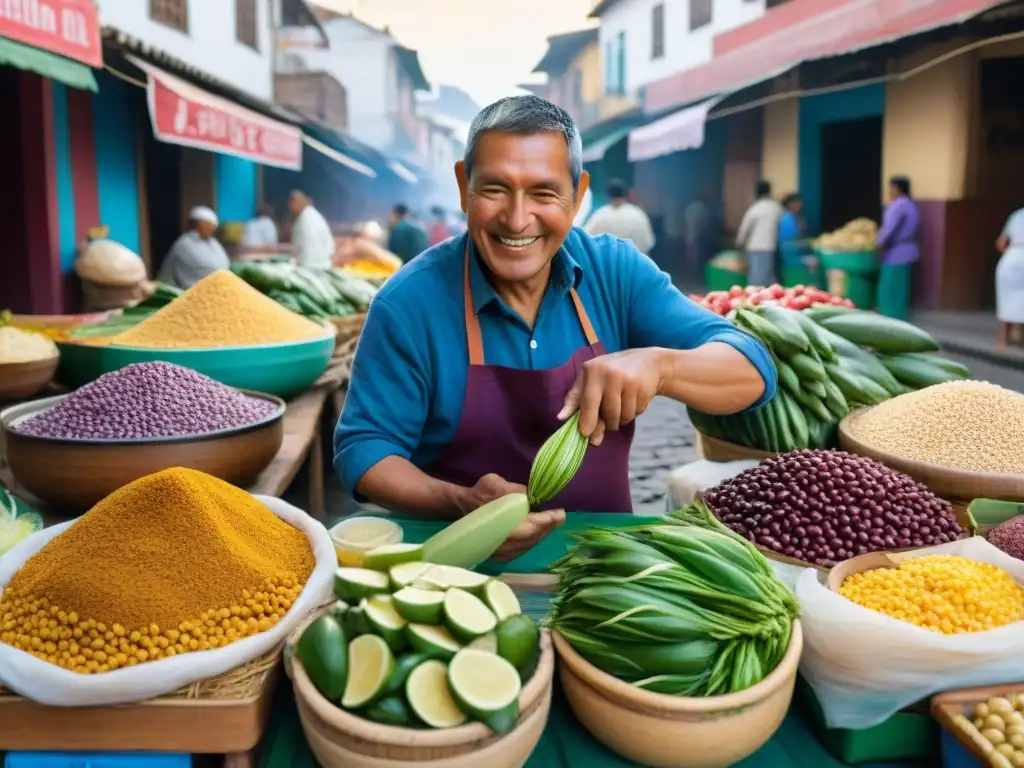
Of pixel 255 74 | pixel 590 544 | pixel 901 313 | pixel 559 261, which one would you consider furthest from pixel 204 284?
pixel 255 74

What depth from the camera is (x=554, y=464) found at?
1506mm

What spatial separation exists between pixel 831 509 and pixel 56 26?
5.86 meters

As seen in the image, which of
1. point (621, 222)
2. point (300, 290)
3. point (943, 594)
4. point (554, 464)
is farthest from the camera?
point (621, 222)

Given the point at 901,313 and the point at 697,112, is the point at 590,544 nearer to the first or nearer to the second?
the point at 901,313

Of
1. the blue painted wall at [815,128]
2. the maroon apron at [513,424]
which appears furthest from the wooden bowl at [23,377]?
the blue painted wall at [815,128]

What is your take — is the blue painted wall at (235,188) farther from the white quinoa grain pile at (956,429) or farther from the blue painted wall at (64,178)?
the white quinoa grain pile at (956,429)

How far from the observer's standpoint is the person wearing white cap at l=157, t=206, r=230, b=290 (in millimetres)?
7961

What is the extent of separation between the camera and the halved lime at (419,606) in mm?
1109

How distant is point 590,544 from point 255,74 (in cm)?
1682

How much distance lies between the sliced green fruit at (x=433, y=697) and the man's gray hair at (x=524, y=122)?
109cm

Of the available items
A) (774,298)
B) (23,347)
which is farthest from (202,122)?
(774,298)

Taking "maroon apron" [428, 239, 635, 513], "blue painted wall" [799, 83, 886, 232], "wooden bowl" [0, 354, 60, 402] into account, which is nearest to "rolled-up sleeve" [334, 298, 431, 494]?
"maroon apron" [428, 239, 635, 513]

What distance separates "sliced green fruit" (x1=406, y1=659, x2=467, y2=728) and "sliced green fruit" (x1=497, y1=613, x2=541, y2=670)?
82mm

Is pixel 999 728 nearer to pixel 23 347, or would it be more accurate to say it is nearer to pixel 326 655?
pixel 326 655
